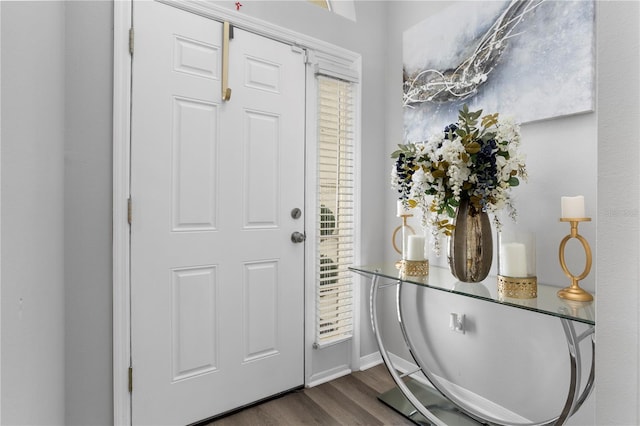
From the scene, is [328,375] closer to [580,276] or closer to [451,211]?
[451,211]

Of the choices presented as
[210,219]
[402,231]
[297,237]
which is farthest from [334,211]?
[210,219]

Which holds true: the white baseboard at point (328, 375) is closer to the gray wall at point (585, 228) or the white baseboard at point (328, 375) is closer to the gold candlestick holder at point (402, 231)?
the gray wall at point (585, 228)

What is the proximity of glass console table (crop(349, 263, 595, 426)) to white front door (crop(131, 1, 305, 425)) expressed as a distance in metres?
0.58

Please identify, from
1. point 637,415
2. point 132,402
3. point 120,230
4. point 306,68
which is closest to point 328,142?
point 306,68

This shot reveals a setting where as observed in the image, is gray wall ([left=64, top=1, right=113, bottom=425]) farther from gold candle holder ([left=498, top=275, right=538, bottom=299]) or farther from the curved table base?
gold candle holder ([left=498, top=275, right=538, bottom=299])

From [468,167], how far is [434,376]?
4.46 feet

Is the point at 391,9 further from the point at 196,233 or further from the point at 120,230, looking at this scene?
the point at 120,230

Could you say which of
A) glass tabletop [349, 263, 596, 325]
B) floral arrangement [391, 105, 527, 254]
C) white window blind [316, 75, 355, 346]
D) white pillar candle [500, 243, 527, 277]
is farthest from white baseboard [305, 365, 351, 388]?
white pillar candle [500, 243, 527, 277]

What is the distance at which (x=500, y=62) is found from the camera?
1.71 meters

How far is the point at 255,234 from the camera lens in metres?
1.90

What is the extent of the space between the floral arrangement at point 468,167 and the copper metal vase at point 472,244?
0.03m

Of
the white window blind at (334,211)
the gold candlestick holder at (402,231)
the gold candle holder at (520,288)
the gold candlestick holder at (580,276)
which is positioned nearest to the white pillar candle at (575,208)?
the gold candlestick holder at (580,276)

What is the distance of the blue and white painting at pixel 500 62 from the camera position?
4.75 ft

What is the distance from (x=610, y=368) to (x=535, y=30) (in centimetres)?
156
